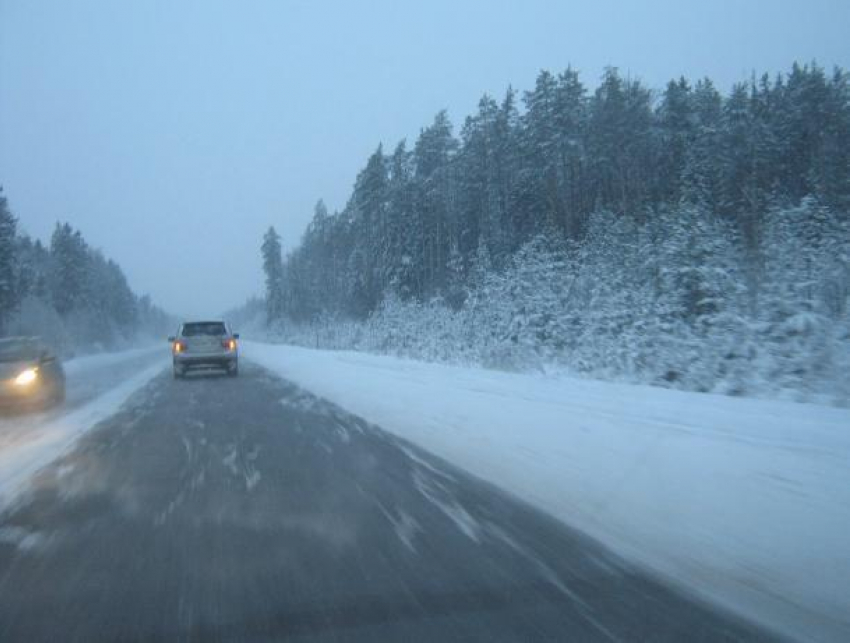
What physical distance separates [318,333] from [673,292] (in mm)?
44294

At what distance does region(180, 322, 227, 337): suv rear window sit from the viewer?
75.9 feet

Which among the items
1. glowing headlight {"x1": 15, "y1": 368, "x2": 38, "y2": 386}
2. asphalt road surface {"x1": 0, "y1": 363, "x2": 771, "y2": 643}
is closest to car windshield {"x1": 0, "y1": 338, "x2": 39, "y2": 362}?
glowing headlight {"x1": 15, "y1": 368, "x2": 38, "y2": 386}

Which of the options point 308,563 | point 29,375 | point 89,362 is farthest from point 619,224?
point 89,362


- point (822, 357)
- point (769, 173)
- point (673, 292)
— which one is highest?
point (769, 173)

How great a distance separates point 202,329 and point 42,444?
13817mm

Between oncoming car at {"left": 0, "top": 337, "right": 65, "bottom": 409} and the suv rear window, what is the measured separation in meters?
7.02

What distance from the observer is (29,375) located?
47.0ft

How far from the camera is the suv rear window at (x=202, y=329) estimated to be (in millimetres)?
23141

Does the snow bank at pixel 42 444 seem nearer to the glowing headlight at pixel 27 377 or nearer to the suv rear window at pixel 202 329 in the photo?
the glowing headlight at pixel 27 377

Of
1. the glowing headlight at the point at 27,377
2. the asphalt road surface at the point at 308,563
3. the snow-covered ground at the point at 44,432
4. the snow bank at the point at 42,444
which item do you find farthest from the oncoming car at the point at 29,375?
the asphalt road surface at the point at 308,563

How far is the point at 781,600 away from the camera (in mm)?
3875

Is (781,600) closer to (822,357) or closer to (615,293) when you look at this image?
(822,357)

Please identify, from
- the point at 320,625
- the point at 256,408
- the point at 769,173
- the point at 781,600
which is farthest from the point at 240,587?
the point at 769,173

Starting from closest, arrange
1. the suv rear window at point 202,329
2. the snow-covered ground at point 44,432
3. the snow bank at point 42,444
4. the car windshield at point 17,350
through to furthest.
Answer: the snow bank at point 42,444
the snow-covered ground at point 44,432
the car windshield at point 17,350
the suv rear window at point 202,329
